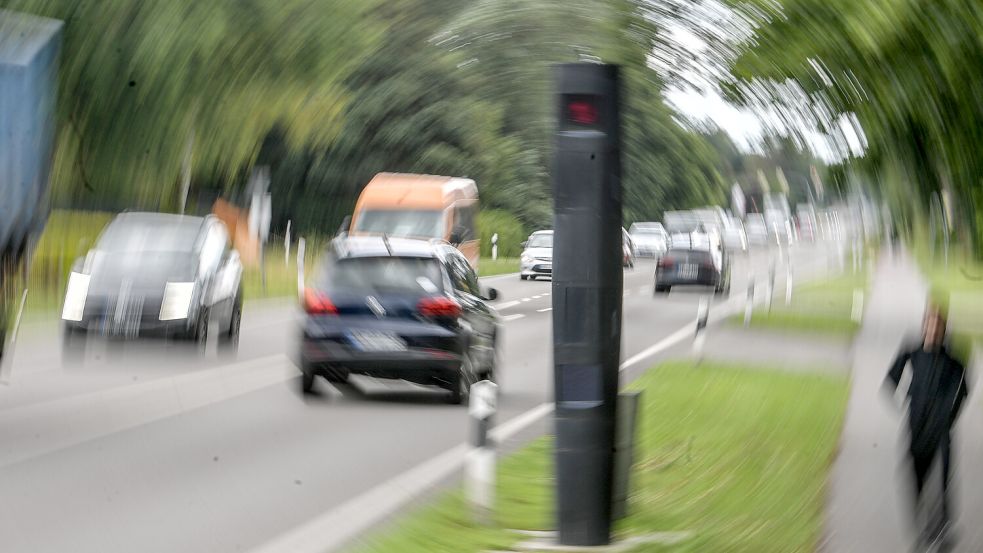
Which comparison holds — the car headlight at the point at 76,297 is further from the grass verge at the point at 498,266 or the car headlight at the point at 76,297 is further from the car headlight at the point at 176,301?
the grass verge at the point at 498,266

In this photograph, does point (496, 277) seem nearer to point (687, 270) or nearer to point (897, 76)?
point (687, 270)

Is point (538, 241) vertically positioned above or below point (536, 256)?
above

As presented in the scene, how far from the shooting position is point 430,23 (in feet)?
148

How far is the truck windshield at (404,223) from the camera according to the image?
3366 cm

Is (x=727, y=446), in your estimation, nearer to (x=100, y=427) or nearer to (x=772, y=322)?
(x=100, y=427)

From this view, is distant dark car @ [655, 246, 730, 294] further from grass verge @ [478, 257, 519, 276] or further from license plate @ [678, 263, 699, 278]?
grass verge @ [478, 257, 519, 276]

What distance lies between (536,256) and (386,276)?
108 feet

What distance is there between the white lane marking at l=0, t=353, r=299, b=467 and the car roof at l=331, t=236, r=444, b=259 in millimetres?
1896

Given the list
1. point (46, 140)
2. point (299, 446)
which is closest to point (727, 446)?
point (299, 446)

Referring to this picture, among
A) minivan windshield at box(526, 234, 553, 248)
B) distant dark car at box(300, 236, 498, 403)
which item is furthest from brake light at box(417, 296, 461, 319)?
minivan windshield at box(526, 234, 553, 248)

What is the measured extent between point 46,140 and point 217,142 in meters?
23.0

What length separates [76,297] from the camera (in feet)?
64.3

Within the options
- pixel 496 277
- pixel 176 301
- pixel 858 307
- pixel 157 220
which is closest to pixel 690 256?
pixel 858 307

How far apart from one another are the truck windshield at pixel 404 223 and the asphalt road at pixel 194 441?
Result: 1094cm
